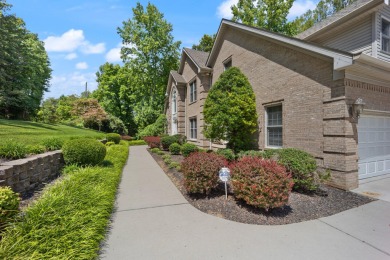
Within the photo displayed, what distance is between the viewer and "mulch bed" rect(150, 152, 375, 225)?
4464 millimetres

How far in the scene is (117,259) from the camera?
3.15 metres

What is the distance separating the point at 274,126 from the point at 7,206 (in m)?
8.79

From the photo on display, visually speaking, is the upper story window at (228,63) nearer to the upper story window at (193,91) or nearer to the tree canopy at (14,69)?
the upper story window at (193,91)

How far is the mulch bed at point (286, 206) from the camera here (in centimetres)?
446

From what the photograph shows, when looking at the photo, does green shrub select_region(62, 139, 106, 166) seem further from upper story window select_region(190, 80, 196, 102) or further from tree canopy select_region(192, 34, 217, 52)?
tree canopy select_region(192, 34, 217, 52)

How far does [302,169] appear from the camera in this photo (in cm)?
575

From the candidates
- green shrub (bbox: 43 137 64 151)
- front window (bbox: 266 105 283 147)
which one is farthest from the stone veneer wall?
front window (bbox: 266 105 283 147)

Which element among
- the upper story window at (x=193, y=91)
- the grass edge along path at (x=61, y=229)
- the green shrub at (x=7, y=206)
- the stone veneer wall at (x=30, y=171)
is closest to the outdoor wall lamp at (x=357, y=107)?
the grass edge along path at (x=61, y=229)

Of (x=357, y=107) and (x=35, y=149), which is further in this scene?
(x=35, y=149)

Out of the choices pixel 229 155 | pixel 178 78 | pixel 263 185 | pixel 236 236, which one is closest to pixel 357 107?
pixel 263 185

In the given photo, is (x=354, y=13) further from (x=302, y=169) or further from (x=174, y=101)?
(x=174, y=101)

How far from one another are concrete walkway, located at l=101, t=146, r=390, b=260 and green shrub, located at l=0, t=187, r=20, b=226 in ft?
5.51

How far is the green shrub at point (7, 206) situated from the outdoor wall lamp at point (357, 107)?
8.64 m

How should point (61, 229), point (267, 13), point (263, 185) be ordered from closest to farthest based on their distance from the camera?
point (61, 229)
point (263, 185)
point (267, 13)
